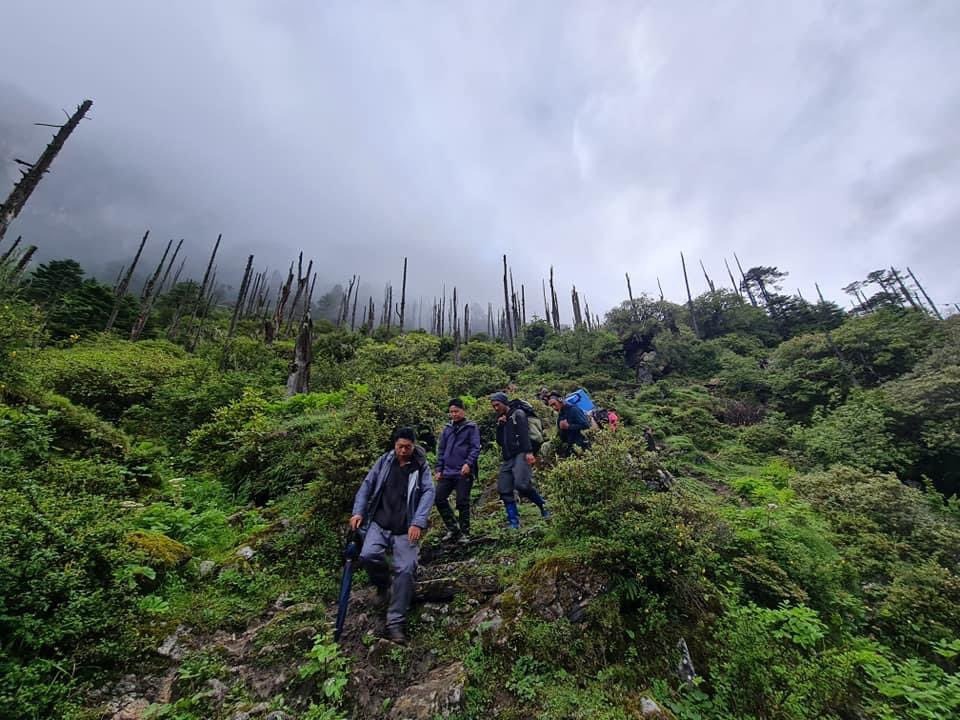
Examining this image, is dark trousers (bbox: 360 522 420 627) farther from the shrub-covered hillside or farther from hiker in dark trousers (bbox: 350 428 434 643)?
the shrub-covered hillside

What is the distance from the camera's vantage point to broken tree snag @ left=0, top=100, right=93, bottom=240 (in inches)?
464

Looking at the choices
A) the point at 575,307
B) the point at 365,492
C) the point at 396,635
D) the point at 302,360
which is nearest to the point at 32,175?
the point at 302,360

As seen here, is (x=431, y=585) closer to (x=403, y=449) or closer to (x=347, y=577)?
(x=347, y=577)

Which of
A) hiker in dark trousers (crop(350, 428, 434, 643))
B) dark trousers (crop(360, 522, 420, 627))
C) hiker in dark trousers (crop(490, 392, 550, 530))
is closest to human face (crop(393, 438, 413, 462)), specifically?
hiker in dark trousers (crop(350, 428, 434, 643))

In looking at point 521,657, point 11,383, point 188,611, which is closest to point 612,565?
point 521,657

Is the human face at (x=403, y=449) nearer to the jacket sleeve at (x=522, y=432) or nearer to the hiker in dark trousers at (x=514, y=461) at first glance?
the hiker in dark trousers at (x=514, y=461)

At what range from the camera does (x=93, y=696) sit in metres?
2.75

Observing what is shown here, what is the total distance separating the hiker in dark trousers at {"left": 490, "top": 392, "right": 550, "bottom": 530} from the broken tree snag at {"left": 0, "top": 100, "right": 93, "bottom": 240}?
1646 cm

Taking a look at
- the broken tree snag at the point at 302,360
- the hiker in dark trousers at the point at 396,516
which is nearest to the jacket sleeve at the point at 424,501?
the hiker in dark trousers at the point at 396,516


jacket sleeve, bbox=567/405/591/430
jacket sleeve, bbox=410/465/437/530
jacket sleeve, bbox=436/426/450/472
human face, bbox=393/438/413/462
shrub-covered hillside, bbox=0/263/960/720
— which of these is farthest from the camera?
jacket sleeve, bbox=567/405/591/430

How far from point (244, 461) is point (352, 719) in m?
5.66

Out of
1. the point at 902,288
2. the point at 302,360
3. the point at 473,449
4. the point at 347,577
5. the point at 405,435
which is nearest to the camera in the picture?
the point at 347,577

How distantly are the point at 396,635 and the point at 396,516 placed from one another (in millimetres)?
1043

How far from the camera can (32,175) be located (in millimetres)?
12430
